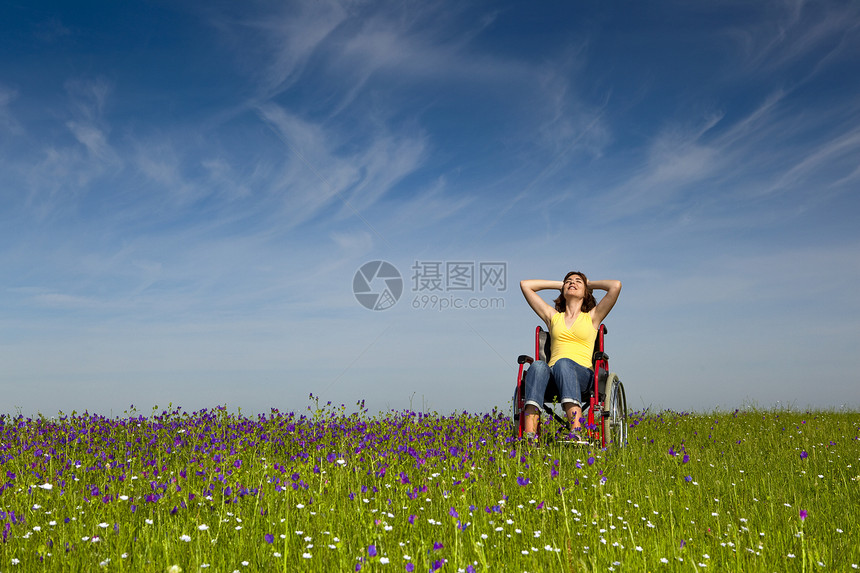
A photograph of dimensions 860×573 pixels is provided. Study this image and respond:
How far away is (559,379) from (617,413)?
101 centimetres

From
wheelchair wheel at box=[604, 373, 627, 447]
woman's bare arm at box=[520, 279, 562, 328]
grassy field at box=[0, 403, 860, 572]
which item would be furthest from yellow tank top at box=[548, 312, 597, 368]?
grassy field at box=[0, 403, 860, 572]

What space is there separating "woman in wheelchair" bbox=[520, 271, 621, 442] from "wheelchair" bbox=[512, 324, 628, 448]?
9 centimetres

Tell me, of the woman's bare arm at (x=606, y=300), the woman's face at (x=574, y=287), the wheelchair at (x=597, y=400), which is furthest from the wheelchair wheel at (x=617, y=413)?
the woman's face at (x=574, y=287)

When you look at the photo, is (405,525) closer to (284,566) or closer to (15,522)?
(284,566)

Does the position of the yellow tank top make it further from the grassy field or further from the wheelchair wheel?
the grassy field

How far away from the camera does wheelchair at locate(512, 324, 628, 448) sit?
664cm

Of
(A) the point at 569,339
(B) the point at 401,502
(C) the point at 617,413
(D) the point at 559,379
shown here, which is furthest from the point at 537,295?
(B) the point at 401,502

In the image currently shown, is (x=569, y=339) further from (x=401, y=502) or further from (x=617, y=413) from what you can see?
(x=401, y=502)

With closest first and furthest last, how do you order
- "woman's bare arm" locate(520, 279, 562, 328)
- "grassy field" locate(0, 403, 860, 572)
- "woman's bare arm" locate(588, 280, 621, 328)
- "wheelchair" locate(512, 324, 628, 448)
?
"grassy field" locate(0, 403, 860, 572)
"wheelchair" locate(512, 324, 628, 448)
"woman's bare arm" locate(588, 280, 621, 328)
"woman's bare arm" locate(520, 279, 562, 328)

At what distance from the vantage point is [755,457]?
7.30 m

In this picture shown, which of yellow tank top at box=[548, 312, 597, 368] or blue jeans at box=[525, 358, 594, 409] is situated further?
yellow tank top at box=[548, 312, 597, 368]

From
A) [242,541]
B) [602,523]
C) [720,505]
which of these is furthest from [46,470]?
[720,505]

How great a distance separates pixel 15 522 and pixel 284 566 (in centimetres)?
197

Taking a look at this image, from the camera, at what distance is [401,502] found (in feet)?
14.2
